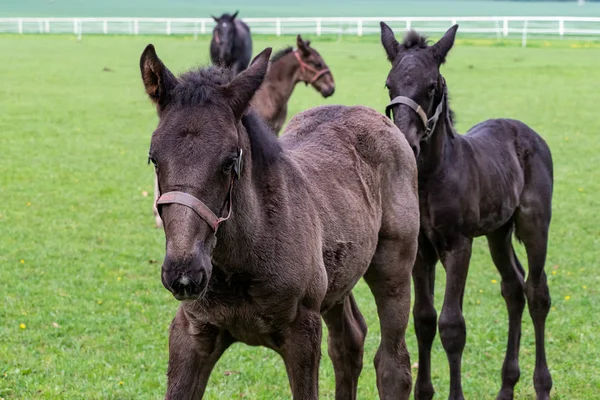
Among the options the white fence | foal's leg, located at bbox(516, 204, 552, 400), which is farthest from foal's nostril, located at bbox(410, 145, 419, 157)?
the white fence

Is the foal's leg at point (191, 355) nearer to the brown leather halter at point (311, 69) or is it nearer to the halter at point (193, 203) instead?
the halter at point (193, 203)

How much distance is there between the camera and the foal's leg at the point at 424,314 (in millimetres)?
5523

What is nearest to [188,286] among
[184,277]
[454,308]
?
[184,277]

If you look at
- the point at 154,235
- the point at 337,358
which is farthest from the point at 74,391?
the point at 154,235

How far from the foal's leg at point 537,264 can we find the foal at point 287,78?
6692 mm

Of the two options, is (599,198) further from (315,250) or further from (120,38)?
(120,38)

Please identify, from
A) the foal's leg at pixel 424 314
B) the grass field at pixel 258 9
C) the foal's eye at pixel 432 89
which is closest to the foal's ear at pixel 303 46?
A: the foal's eye at pixel 432 89

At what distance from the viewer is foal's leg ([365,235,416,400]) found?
4859mm

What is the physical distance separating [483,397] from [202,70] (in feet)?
11.3

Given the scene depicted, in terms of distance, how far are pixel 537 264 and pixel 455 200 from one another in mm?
1016

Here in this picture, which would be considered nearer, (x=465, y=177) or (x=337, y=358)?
(x=337, y=358)

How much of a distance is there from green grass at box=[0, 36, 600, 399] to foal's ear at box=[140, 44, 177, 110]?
8.84 ft

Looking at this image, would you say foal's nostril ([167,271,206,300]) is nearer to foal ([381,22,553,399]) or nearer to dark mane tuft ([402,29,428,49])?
foal ([381,22,553,399])

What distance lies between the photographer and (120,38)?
137ft
